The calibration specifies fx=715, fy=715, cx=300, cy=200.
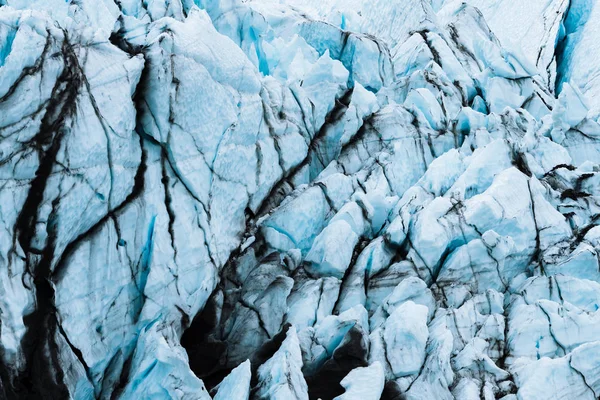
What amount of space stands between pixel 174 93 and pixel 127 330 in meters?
2.93

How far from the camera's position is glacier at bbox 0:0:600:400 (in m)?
7.48

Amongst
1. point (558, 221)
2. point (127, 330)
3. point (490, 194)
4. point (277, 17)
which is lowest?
point (558, 221)

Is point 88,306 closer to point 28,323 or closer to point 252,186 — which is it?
point 28,323

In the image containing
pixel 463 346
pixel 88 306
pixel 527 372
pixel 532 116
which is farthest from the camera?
pixel 532 116

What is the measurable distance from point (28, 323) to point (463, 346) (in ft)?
16.8

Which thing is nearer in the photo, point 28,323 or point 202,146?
point 28,323

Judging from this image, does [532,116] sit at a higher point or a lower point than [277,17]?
lower

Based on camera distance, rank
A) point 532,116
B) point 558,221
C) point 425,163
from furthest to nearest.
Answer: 1. point 532,116
2. point 425,163
3. point 558,221

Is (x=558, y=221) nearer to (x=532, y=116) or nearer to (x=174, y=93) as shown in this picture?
(x=532, y=116)

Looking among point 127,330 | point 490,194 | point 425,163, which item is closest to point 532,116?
point 425,163

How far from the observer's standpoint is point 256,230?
33.1 feet

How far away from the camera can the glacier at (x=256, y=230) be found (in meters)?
7.48

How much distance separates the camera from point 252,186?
10227mm

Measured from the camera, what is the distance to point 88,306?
7762mm
